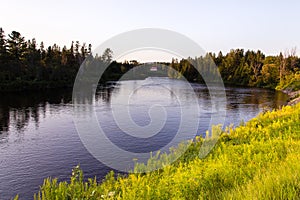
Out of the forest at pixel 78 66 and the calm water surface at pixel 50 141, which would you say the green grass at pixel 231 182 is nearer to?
the calm water surface at pixel 50 141

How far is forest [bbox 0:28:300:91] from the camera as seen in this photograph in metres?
63.9

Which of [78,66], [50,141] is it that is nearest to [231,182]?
[50,141]

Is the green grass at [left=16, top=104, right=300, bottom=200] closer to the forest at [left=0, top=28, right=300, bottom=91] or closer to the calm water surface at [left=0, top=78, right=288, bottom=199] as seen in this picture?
the calm water surface at [left=0, top=78, right=288, bottom=199]

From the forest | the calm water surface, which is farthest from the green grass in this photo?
the forest

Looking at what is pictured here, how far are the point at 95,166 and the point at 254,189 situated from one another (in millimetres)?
13381

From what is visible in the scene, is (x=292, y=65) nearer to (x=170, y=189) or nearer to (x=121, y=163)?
(x=121, y=163)

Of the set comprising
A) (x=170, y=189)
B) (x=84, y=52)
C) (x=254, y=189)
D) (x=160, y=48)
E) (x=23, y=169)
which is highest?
(x=84, y=52)

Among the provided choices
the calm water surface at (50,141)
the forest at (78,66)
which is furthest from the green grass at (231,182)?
the forest at (78,66)

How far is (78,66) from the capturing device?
9294 centimetres

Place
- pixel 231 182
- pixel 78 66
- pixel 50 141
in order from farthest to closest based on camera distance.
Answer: pixel 78 66 < pixel 50 141 < pixel 231 182

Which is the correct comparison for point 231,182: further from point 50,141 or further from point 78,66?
point 78,66

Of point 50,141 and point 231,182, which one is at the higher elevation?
point 231,182

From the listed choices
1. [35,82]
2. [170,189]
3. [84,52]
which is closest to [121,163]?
[170,189]

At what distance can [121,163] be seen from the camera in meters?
17.5
